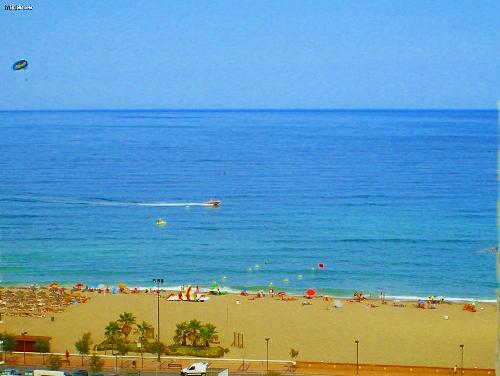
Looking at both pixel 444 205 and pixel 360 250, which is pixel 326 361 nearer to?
pixel 360 250

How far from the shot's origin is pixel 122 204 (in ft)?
308

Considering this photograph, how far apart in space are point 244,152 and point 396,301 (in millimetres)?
98497

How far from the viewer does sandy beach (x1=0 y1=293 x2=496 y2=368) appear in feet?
138

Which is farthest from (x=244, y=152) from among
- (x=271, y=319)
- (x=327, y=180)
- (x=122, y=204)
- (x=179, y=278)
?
(x=271, y=319)

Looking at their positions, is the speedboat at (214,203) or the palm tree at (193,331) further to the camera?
the speedboat at (214,203)

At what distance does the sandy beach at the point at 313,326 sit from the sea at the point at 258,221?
21.1 ft

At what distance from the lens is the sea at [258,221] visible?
63.2 m

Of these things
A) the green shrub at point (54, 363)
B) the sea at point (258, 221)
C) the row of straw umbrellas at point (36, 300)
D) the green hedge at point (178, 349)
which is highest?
the sea at point (258, 221)

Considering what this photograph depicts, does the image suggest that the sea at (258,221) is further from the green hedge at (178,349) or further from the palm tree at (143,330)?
the green hedge at (178,349)

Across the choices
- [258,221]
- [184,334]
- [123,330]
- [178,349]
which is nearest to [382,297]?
[184,334]

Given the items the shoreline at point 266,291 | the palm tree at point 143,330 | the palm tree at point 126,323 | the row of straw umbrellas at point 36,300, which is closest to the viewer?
the palm tree at point 143,330

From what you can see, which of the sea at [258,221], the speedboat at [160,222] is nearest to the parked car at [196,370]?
the sea at [258,221]

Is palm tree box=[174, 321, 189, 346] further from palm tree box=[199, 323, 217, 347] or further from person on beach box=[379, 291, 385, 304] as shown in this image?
person on beach box=[379, 291, 385, 304]

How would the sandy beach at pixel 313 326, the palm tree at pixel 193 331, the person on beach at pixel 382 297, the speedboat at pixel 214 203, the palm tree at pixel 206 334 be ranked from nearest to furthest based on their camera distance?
the palm tree at pixel 206 334, the palm tree at pixel 193 331, the sandy beach at pixel 313 326, the person on beach at pixel 382 297, the speedboat at pixel 214 203
